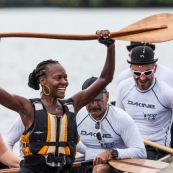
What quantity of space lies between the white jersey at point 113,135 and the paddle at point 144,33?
0.91 metres

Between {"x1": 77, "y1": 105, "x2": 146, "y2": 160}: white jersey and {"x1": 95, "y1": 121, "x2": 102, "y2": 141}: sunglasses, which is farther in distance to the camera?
{"x1": 95, "y1": 121, "x2": 102, "y2": 141}: sunglasses

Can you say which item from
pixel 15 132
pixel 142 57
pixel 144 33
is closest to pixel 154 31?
pixel 144 33

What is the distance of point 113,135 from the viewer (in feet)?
26.1

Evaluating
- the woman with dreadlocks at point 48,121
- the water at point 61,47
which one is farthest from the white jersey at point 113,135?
the water at point 61,47

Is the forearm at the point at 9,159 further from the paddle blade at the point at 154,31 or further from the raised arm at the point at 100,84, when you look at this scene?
the paddle blade at the point at 154,31

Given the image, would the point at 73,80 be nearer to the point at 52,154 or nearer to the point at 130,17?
the point at 52,154

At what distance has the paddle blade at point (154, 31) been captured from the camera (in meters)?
7.14

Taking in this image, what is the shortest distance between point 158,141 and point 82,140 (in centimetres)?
135

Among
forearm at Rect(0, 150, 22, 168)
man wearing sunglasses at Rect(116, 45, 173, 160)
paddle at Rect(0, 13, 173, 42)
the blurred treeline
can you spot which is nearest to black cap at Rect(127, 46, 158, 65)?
man wearing sunglasses at Rect(116, 45, 173, 160)

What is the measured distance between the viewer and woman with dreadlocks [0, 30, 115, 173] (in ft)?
21.4

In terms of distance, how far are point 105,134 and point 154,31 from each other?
118cm

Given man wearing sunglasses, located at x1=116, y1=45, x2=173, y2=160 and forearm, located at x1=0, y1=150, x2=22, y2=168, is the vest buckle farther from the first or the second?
man wearing sunglasses, located at x1=116, y1=45, x2=173, y2=160

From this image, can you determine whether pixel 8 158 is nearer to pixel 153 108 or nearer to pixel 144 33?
pixel 144 33

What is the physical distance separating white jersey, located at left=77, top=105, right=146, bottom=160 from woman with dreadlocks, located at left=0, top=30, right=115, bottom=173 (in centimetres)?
122
